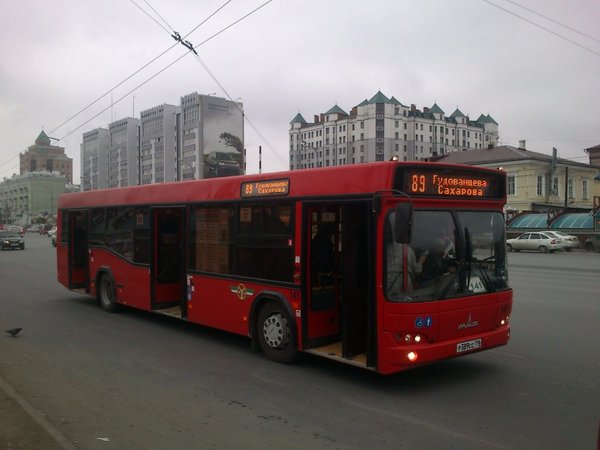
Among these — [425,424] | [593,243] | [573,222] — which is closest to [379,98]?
[573,222]

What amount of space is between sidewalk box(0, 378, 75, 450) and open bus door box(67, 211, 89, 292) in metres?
8.44

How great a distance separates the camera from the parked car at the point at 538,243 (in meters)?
39.3

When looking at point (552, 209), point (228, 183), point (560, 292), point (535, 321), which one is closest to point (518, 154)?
point (552, 209)

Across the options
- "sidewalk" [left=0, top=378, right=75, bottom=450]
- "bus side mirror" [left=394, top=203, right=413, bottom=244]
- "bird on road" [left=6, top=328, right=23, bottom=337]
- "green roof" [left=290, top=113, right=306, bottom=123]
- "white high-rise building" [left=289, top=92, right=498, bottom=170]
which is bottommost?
"bird on road" [left=6, top=328, right=23, bottom=337]

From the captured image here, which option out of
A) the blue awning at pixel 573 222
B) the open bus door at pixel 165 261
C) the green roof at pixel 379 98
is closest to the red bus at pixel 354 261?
the open bus door at pixel 165 261

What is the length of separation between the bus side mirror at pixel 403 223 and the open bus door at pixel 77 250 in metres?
10.0

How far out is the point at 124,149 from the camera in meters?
110

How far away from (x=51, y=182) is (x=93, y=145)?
12849 mm

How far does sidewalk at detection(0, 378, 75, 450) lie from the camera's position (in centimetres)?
454

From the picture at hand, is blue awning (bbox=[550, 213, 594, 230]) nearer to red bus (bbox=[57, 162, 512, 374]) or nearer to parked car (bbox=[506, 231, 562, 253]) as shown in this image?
parked car (bbox=[506, 231, 562, 253])

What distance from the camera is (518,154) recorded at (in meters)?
59.9

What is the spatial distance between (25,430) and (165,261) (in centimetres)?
594

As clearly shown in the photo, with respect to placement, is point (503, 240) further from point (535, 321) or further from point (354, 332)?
point (535, 321)

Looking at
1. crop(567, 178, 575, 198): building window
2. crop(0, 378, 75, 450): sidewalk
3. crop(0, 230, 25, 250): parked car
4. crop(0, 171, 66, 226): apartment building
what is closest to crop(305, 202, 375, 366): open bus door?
crop(0, 378, 75, 450): sidewalk
